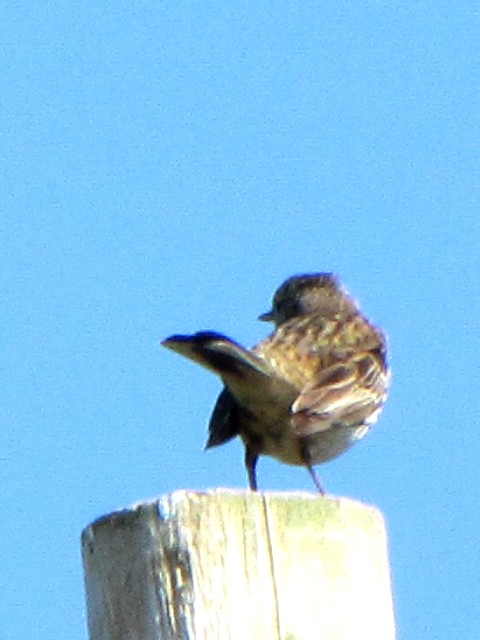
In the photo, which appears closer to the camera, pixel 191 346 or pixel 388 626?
pixel 388 626

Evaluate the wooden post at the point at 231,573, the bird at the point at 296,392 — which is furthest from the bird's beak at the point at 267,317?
the wooden post at the point at 231,573

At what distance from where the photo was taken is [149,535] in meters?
4.12

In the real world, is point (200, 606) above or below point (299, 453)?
below

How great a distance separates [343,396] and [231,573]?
5171 millimetres

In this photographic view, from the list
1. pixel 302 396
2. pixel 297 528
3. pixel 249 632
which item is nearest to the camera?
pixel 249 632

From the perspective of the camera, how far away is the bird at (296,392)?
8664 mm

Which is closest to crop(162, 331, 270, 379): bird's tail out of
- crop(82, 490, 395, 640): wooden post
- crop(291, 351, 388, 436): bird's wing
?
crop(291, 351, 388, 436): bird's wing

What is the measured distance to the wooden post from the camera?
4.00 metres

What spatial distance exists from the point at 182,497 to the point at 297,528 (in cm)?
34

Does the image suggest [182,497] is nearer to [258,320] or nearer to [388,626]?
[388,626]

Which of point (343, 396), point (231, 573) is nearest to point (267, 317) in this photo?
point (343, 396)

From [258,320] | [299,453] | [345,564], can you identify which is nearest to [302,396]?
[299,453]

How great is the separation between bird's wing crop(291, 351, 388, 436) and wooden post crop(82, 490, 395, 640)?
452 cm

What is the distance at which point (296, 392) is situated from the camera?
8.97m
